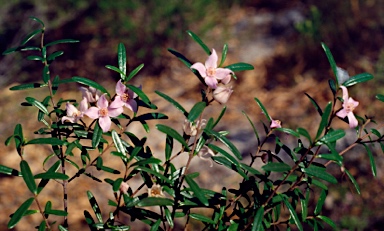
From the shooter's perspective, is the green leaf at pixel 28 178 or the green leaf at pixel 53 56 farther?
the green leaf at pixel 53 56

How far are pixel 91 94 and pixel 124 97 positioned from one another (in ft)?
0.33

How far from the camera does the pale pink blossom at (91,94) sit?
1.34 m

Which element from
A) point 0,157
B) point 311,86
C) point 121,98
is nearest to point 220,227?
point 121,98

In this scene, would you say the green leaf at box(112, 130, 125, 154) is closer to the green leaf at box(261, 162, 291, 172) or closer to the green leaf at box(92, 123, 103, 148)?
the green leaf at box(92, 123, 103, 148)

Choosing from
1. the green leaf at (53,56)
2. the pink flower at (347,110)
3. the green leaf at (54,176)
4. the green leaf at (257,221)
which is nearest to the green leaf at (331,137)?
the pink flower at (347,110)

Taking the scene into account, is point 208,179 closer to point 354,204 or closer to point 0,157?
point 354,204

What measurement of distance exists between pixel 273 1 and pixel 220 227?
4.35 meters

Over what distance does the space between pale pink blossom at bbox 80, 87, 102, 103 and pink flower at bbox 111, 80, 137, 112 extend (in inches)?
3.3

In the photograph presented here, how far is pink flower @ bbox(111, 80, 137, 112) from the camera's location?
1288 mm

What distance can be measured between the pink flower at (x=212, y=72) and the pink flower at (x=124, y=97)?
7.5 inches

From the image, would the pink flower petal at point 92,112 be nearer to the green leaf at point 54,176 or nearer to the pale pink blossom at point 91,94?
the pale pink blossom at point 91,94

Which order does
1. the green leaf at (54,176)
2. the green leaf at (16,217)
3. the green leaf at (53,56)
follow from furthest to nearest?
1. the green leaf at (53,56)
2. the green leaf at (54,176)
3. the green leaf at (16,217)

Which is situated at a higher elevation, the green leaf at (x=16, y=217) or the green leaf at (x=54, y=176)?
the green leaf at (x=54, y=176)

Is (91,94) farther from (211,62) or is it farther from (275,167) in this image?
(275,167)
